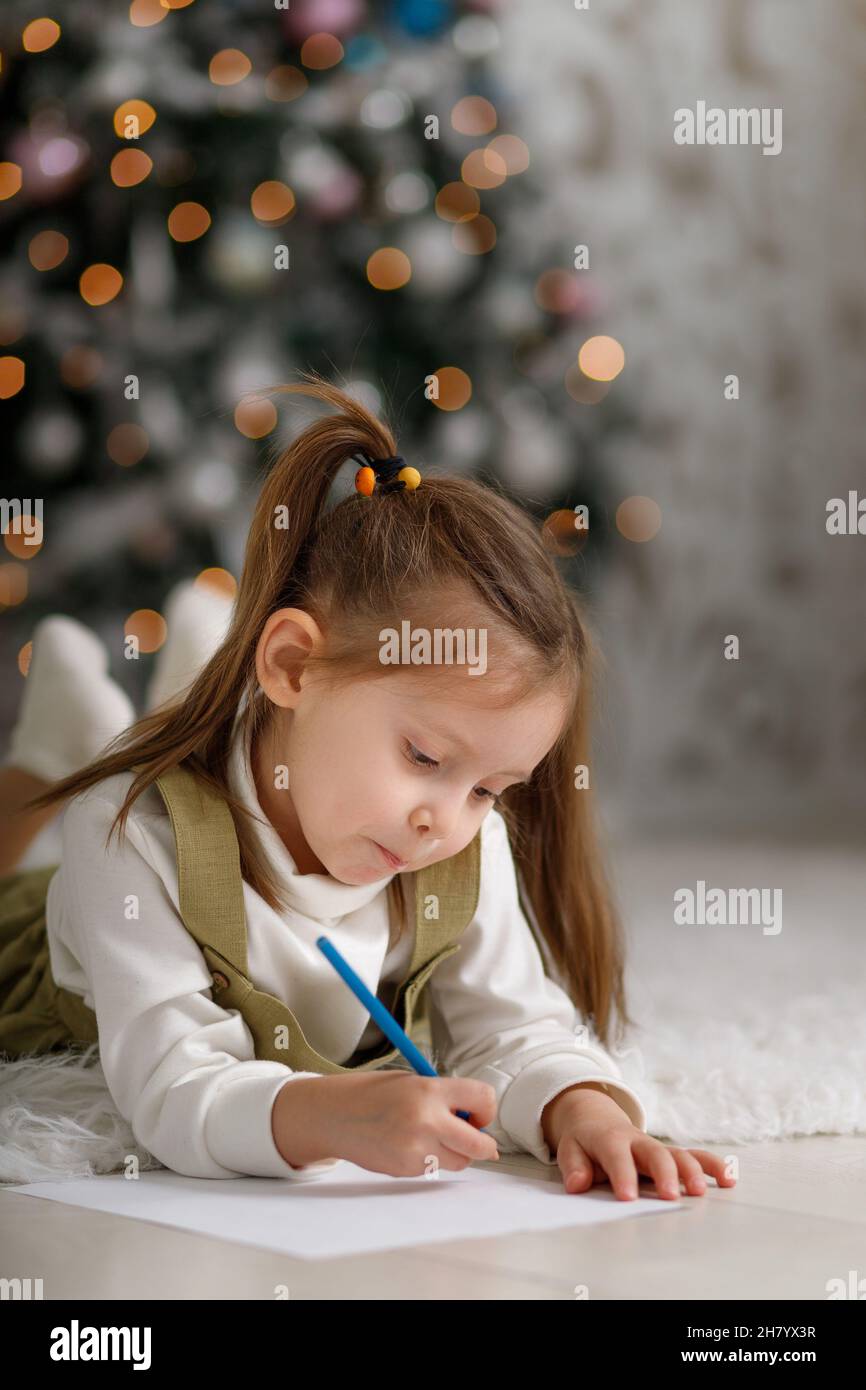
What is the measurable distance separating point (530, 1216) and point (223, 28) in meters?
2.11

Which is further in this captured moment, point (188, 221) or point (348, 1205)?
point (188, 221)

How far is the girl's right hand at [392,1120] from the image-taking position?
0.85 m

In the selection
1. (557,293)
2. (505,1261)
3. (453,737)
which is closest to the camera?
(505,1261)

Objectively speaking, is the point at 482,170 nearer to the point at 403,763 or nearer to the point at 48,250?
the point at 48,250

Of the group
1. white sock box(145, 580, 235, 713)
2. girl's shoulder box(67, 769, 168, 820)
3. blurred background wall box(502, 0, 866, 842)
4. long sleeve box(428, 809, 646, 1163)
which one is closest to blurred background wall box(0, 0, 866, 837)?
blurred background wall box(502, 0, 866, 842)

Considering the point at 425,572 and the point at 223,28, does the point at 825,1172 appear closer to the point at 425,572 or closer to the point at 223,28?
the point at 425,572

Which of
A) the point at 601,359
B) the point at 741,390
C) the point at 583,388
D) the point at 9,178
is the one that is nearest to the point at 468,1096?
the point at 9,178

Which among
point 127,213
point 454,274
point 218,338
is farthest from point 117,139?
point 454,274

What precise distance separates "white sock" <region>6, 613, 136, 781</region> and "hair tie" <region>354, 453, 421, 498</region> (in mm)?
609

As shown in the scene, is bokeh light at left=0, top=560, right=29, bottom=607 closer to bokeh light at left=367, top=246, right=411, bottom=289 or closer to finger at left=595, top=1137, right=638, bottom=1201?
bokeh light at left=367, top=246, right=411, bottom=289

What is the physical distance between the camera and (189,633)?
1.61 metres

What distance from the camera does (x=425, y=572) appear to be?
101 centimetres

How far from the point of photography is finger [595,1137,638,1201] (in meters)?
0.89

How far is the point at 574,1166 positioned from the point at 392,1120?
0.42 ft
